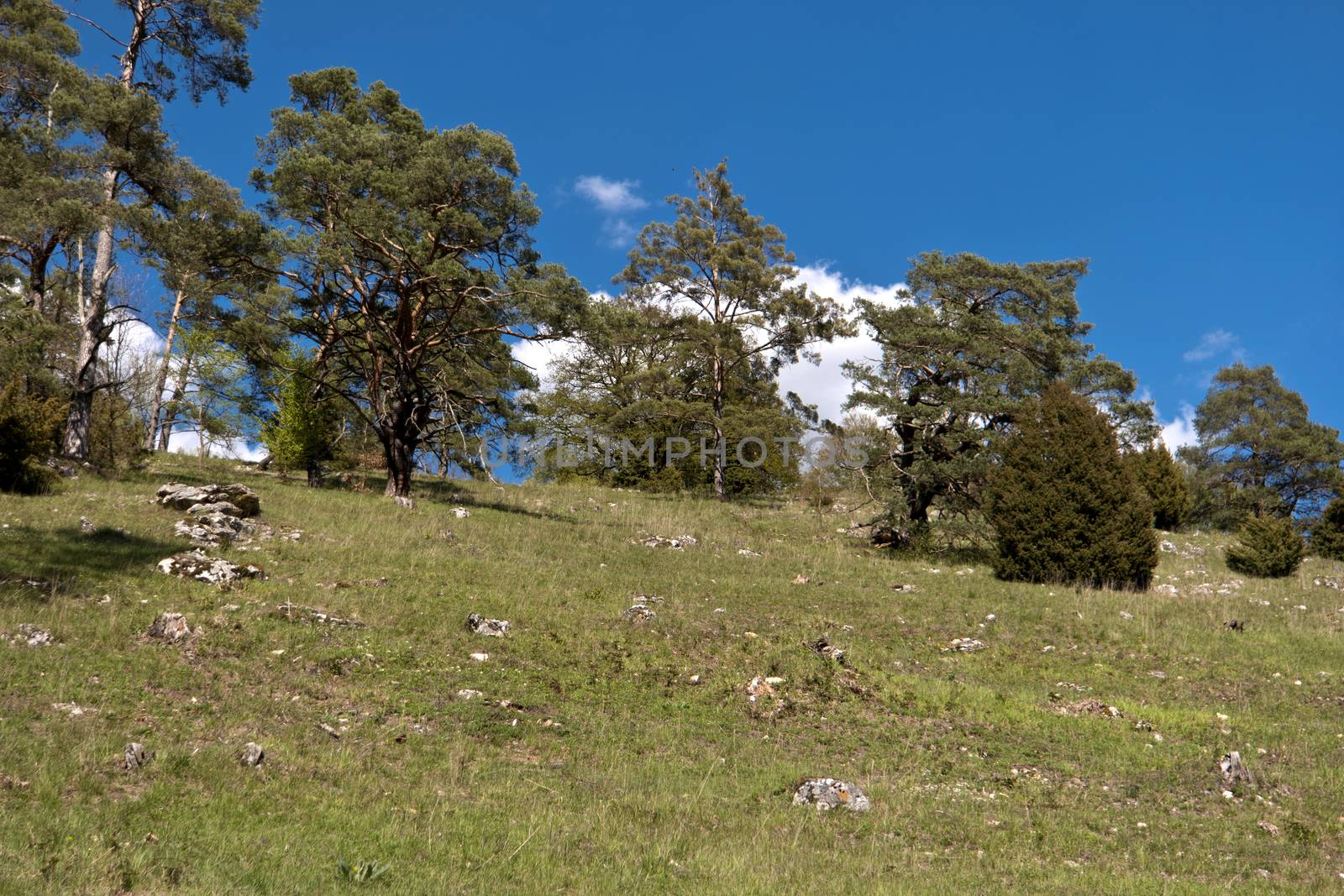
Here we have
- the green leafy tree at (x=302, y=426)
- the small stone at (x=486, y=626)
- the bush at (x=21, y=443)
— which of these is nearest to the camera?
the small stone at (x=486, y=626)

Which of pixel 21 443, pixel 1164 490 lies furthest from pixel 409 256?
pixel 1164 490

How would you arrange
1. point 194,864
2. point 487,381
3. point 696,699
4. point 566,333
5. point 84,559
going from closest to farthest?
point 194,864
point 696,699
point 84,559
point 566,333
point 487,381

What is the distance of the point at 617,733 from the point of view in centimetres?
919

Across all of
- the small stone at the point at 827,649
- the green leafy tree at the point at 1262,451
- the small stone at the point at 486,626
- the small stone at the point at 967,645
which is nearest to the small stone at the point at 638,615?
the small stone at the point at 486,626

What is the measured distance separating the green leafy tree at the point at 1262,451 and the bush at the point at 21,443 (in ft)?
158

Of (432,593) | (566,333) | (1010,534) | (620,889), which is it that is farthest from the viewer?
(566,333)

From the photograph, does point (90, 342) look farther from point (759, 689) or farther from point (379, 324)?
point (759, 689)

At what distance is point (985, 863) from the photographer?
6773 mm

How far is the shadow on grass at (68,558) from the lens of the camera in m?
11.2

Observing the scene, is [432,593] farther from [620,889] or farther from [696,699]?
[620,889]

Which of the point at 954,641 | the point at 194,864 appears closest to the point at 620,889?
the point at 194,864

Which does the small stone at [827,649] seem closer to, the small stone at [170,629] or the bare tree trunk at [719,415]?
the small stone at [170,629]

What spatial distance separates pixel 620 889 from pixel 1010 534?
17.4 m

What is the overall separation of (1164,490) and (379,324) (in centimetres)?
3221
